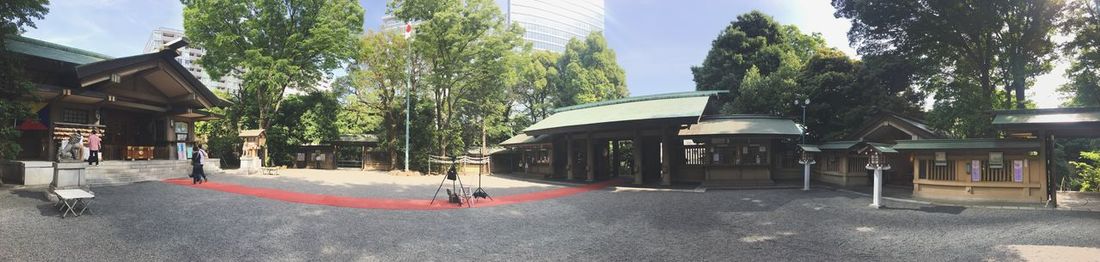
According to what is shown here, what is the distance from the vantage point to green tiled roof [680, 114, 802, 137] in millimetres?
16312

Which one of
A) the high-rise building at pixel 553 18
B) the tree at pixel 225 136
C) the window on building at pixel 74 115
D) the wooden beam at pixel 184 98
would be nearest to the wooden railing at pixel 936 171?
the wooden beam at pixel 184 98

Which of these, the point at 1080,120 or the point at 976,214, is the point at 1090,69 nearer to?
the point at 1080,120

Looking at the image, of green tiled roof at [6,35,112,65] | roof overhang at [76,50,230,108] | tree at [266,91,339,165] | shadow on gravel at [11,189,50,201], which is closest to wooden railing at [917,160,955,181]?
shadow on gravel at [11,189,50,201]

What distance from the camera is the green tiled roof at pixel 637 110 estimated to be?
15641 millimetres

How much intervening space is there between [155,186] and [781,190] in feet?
60.3

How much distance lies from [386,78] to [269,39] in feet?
20.4

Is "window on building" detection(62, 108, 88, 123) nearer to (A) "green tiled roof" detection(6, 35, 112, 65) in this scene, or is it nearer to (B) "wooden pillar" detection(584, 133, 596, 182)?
(A) "green tiled roof" detection(6, 35, 112, 65)

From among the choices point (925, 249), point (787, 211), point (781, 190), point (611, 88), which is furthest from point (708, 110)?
point (611, 88)

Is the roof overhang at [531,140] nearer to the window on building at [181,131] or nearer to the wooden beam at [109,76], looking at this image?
the window on building at [181,131]

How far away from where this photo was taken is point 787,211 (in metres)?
10.3

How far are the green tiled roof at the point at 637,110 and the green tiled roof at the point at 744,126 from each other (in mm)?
1116

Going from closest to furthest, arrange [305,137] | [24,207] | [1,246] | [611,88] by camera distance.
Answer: [1,246] < [24,207] < [305,137] < [611,88]

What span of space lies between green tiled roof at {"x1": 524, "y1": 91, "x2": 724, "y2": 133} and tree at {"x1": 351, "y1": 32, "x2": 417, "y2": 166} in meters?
10.3

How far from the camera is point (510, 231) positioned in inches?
317
